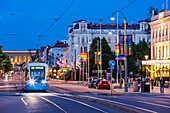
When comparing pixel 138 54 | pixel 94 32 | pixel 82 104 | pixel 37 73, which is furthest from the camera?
pixel 94 32

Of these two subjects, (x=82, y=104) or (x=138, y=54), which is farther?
(x=138, y=54)

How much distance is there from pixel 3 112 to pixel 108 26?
13287 cm

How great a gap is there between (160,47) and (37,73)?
4595 centimetres

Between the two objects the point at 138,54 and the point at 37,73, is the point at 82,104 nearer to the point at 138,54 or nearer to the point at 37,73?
the point at 37,73

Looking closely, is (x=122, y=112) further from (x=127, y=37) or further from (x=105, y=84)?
(x=105, y=84)

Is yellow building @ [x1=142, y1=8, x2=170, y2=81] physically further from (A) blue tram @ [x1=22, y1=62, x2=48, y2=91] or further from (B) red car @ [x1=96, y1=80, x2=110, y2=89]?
(A) blue tram @ [x1=22, y1=62, x2=48, y2=91]

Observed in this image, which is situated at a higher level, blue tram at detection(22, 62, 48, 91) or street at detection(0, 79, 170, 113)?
blue tram at detection(22, 62, 48, 91)

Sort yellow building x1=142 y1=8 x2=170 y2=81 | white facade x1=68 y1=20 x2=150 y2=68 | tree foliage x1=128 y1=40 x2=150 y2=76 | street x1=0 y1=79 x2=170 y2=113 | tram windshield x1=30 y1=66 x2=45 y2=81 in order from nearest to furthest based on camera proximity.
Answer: street x1=0 y1=79 x2=170 y2=113, tram windshield x1=30 y1=66 x2=45 y2=81, yellow building x1=142 y1=8 x2=170 y2=81, tree foliage x1=128 y1=40 x2=150 y2=76, white facade x1=68 y1=20 x2=150 y2=68

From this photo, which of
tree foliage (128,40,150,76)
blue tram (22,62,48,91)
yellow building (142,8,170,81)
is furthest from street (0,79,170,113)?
tree foliage (128,40,150,76)

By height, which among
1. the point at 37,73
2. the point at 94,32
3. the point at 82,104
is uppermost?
the point at 94,32

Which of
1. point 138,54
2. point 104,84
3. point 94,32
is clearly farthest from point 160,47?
point 94,32

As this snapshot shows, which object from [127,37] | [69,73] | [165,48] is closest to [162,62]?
[165,48]

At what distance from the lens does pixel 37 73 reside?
50.5 m

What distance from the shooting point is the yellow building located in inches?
3339
